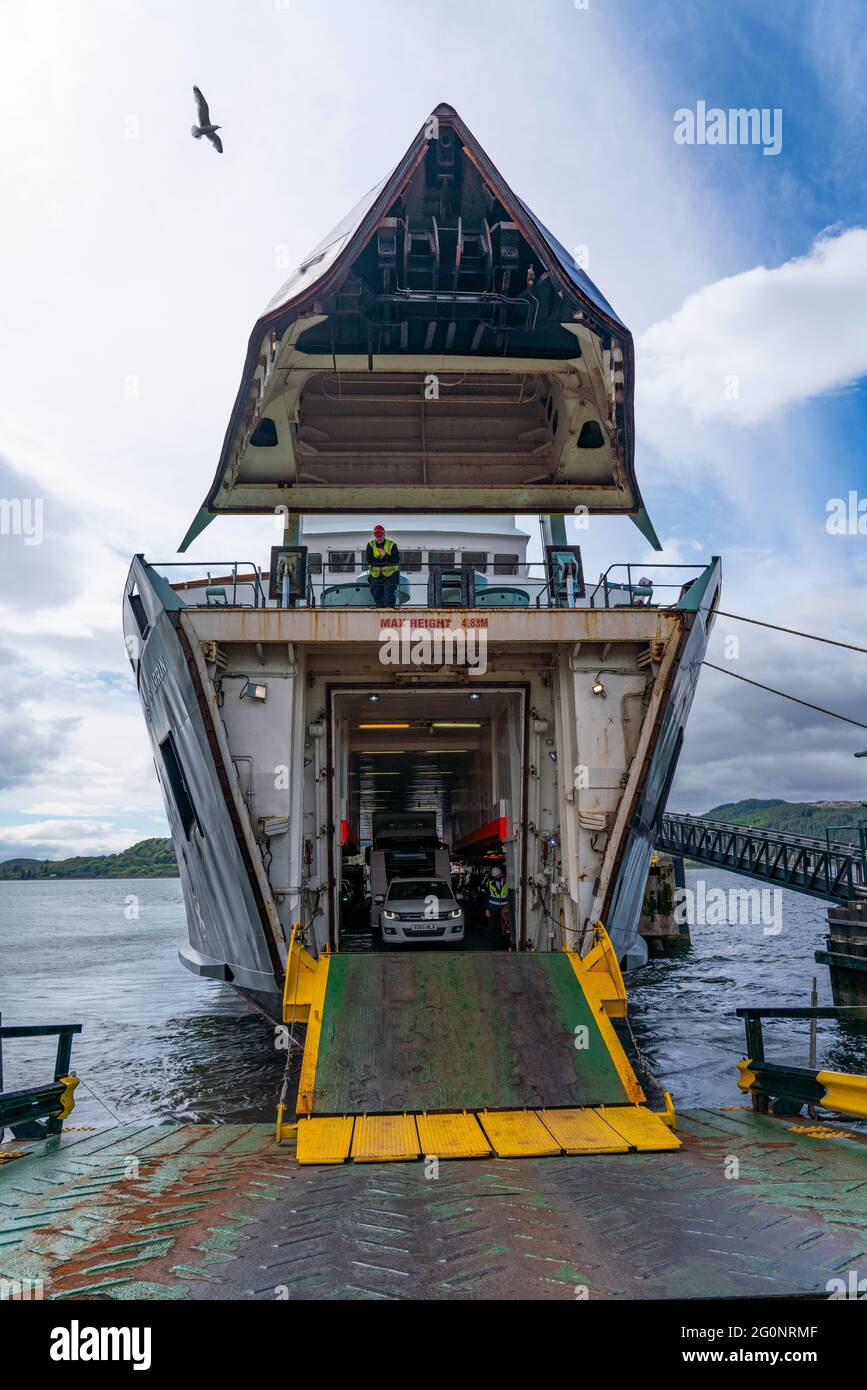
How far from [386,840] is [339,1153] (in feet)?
46.2

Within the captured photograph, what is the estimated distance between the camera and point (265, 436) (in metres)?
11.8

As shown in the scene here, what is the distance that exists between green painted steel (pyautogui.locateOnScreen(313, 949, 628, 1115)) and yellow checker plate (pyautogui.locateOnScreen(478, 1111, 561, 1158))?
17 cm

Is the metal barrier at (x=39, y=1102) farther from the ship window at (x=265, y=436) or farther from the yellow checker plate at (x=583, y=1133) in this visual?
the ship window at (x=265, y=436)

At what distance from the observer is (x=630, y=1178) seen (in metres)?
5.47

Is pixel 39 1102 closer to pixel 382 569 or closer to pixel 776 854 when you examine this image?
pixel 382 569

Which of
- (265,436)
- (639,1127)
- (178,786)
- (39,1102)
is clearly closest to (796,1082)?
(639,1127)

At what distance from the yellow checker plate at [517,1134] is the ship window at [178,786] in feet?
16.9

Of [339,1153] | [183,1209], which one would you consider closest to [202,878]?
[339,1153]

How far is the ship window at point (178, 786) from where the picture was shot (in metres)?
10.4

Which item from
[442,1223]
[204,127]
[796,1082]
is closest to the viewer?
[442,1223]

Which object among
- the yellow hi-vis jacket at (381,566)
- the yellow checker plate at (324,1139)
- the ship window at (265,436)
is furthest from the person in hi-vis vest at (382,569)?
the yellow checker plate at (324,1139)

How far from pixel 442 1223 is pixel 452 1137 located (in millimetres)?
1867

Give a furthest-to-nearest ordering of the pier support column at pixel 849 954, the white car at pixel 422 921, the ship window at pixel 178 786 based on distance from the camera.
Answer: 1. the pier support column at pixel 849 954
2. the white car at pixel 422 921
3. the ship window at pixel 178 786
